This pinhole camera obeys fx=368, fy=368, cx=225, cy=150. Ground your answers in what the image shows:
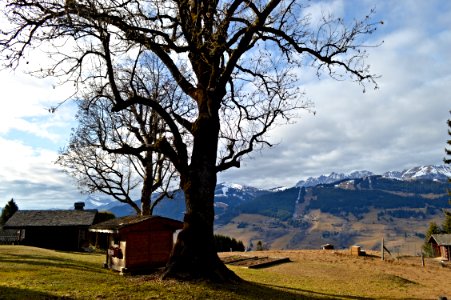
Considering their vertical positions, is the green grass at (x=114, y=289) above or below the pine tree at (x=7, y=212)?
below

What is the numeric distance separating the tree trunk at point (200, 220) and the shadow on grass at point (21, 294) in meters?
4.64

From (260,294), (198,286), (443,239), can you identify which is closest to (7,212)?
(198,286)

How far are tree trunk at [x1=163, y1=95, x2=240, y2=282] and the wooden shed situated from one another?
32.4 ft

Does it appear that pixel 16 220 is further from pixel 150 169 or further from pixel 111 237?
pixel 111 237

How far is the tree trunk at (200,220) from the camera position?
51.7 feet

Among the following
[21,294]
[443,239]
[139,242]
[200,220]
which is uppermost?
[200,220]

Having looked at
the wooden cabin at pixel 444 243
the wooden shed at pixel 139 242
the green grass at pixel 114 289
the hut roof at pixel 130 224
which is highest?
the hut roof at pixel 130 224

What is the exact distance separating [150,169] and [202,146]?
18.8 metres

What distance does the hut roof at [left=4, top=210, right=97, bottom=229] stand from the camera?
57.1 m

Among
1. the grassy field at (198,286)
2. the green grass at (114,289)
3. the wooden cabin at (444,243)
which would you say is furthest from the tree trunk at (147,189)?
the wooden cabin at (444,243)

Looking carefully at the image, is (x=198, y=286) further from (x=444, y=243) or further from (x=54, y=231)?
(x=444, y=243)

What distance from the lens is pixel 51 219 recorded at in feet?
192

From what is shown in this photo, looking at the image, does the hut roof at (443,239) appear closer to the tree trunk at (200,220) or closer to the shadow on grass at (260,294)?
the shadow on grass at (260,294)

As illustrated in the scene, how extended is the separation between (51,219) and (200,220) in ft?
165
